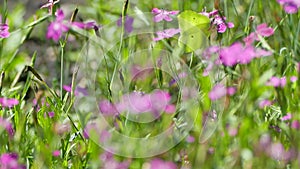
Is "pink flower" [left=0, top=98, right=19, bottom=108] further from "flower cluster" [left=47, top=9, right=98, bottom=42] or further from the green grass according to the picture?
"flower cluster" [left=47, top=9, right=98, bottom=42]

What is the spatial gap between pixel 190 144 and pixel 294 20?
1.35ft

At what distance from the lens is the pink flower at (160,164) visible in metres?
1.20

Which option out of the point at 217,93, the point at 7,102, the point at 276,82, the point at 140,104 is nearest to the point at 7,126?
the point at 7,102

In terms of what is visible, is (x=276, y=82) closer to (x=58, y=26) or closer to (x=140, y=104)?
(x=140, y=104)

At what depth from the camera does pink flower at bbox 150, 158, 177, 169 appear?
1.20 metres

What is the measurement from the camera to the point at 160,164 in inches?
48.0

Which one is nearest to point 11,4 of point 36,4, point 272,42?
point 36,4

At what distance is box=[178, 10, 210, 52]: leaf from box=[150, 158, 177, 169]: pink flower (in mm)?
266

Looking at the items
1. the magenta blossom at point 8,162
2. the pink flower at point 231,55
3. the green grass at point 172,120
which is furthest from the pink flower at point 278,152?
the magenta blossom at point 8,162

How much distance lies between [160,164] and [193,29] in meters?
0.29

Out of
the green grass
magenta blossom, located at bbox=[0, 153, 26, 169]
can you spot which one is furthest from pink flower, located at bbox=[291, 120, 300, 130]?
magenta blossom, located at bbox=[0, 153, 26, 169]

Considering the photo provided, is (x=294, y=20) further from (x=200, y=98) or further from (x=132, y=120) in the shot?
(x=132, y=120)

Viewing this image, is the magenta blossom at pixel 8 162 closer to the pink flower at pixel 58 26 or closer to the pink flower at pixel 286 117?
the pink flower at pixel 58 26

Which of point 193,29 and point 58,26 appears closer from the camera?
point 193,29
